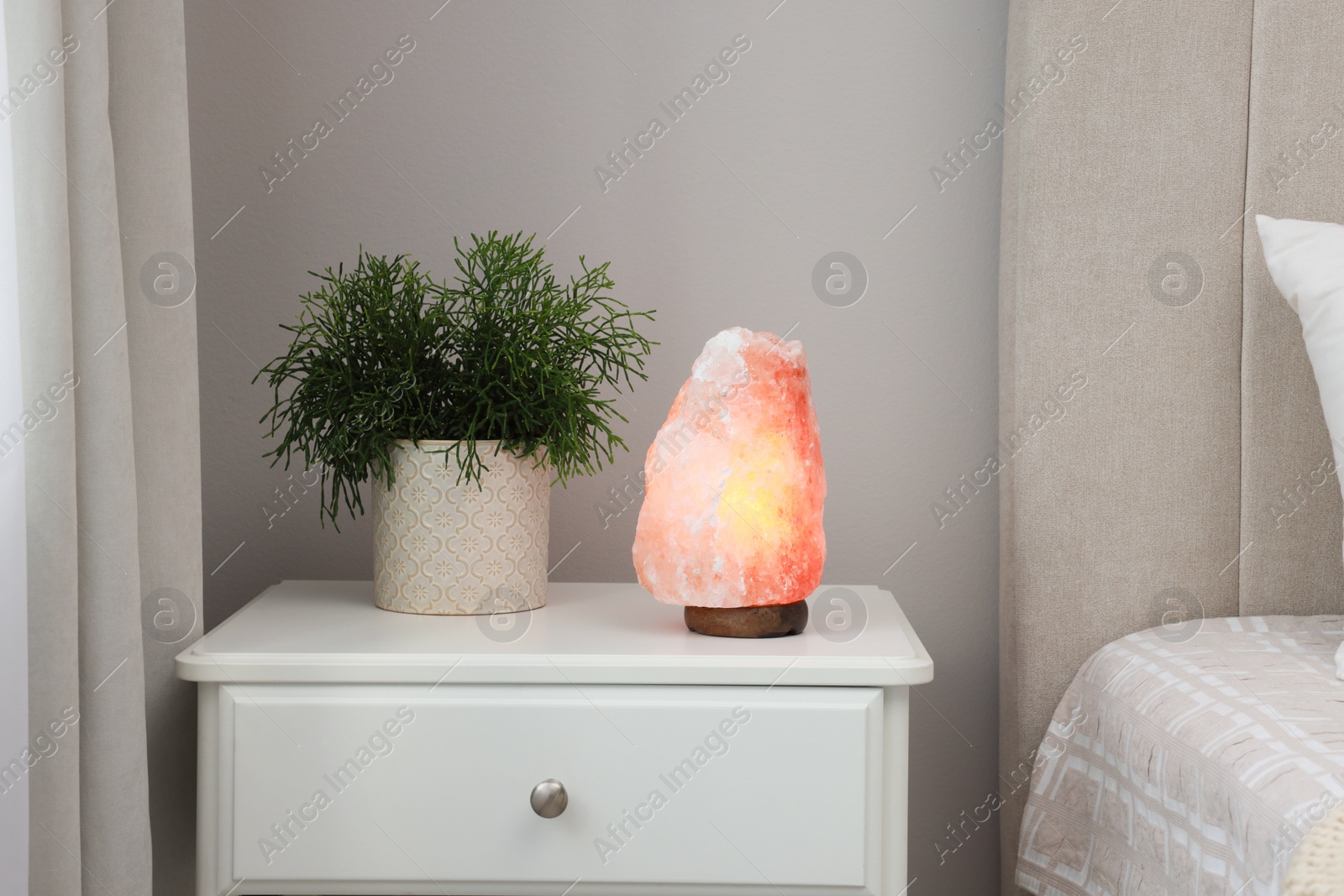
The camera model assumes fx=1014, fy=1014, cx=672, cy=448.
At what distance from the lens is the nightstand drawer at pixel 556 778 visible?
83cm

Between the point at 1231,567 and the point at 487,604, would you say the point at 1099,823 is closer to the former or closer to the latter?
the point at 1231,567

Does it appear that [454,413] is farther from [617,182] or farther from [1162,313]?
[1162,313]

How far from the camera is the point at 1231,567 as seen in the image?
3.60 ft

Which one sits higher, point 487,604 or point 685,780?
point 487,604

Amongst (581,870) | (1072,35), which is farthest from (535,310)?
(1072,35)

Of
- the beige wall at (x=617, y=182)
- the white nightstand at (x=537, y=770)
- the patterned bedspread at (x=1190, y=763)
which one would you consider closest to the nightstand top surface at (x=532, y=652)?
the white nightstand at (x=537, y=770)

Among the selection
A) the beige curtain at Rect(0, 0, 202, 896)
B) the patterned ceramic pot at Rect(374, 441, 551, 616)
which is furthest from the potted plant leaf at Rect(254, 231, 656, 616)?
the beige curtain at Rect(0, 0, 202, 896)

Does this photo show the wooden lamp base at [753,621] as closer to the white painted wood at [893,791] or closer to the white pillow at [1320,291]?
the white painted wood at [893,791]

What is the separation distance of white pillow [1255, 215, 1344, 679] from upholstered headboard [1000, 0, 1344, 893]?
0.12 m

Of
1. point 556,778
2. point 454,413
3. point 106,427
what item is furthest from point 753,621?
point 106,427

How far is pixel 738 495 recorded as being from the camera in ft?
2.91

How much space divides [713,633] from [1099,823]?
0.40 m

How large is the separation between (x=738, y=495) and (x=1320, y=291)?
0.56 meters

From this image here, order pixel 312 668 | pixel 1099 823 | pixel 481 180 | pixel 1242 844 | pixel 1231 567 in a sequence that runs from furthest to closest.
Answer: pixel 481 180 → pixel 1231 567 → pixel 1099 823 → pixel 312 668 → pixel 1242 844
